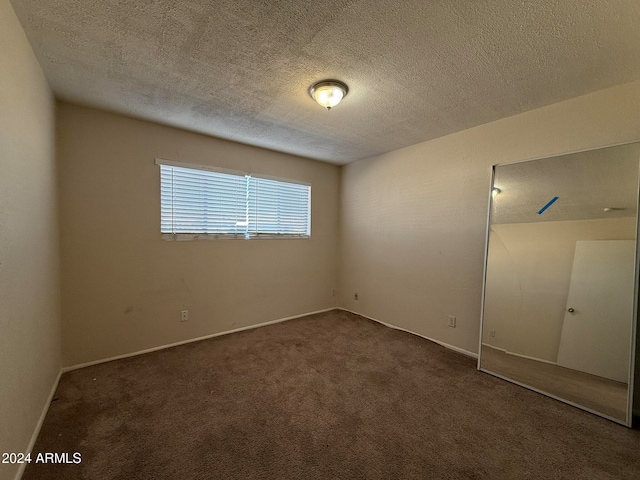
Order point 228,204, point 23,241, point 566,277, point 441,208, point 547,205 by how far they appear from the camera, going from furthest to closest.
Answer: point 228,204 < point 441,208 < point 547,205 < point 566,277 < point 23,241

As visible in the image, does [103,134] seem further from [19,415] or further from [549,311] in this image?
[549,311]

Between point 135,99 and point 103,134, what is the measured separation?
0.59 meters

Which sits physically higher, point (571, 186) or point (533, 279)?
point (571, 186)

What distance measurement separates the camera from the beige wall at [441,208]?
211cm

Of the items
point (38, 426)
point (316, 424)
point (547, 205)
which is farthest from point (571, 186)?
point (38, 426)

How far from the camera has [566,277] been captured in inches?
82.1

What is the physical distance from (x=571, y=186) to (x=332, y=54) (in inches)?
85.9

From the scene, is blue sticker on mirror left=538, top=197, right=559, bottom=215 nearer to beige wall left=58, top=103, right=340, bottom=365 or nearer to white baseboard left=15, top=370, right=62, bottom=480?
beige wall left=58, top=103, right=340, bottom=365

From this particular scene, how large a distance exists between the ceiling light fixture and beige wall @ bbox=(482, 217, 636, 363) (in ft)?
6.28

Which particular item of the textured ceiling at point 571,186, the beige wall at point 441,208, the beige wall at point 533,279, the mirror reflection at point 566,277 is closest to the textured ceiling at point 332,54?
the beige wall at point 441,208

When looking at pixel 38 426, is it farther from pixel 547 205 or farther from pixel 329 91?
Result: pixel 547 205

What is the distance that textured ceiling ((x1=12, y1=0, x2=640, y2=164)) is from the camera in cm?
131

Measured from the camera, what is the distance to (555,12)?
1292mm

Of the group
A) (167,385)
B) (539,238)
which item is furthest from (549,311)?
(167,385)
